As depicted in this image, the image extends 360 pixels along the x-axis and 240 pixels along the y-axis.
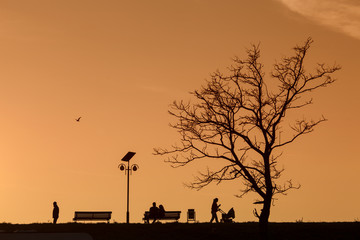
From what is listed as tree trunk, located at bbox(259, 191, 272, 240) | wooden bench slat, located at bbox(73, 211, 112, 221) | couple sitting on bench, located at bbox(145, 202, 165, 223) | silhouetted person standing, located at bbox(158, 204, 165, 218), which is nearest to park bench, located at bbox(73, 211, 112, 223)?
wooden bench slat, located at bbox(73, 211, 112, 221)

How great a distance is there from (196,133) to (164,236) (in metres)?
6.38

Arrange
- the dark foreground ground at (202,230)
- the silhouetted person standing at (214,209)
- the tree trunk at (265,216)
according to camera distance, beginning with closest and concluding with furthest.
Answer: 1. the tree trunk at (265,216)
2. the dark foreground ground at (202,230)
3. the silhouetted person standing at (214,209)

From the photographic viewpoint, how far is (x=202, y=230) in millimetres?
51594

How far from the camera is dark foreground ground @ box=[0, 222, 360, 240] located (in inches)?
1961

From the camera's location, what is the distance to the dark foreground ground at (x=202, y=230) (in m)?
49.8

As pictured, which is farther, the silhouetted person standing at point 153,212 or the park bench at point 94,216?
the park bench at point 94,216

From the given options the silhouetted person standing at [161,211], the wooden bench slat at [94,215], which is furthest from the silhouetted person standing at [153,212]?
the wooden bench slat at [94,215]

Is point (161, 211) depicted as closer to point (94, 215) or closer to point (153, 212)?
point (153, 212)

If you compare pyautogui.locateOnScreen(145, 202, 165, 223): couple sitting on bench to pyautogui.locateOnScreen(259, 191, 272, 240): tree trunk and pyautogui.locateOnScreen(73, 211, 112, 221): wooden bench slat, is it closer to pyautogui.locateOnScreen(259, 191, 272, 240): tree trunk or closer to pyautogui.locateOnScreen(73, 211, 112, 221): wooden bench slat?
pyautogui.locateOnScreen(73, 211, 112, 221): wooden bench slat

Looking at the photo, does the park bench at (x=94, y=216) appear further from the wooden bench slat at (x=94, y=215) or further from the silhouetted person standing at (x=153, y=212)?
the silhouetted person standing at (x=153, y=212)

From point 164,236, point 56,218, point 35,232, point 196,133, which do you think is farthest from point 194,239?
point 56,218

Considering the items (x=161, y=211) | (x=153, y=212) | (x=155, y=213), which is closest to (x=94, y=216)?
(x=153, y=212)

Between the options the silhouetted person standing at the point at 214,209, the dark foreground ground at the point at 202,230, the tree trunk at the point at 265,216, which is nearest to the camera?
the tree trunk at the point at 265,216

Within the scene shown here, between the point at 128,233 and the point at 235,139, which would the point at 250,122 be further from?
the point at 128,233
